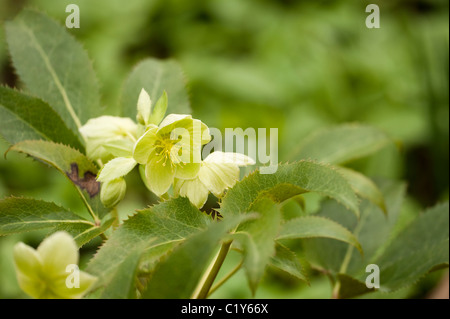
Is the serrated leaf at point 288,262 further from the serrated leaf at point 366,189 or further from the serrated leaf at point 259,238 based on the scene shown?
the serrated leaf at point 366,189

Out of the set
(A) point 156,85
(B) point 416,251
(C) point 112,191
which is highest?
(A) point 156,85

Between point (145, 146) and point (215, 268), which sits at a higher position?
point (145, 146)

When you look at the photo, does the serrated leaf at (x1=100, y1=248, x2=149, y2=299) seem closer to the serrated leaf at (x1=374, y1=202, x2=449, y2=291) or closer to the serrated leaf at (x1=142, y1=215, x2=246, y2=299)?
the serrated leaf at (x1=142, y1=215, x2=246, y2=299)

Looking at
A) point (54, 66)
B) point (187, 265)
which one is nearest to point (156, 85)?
point (54, 66)

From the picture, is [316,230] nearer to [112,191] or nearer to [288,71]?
[112,191]

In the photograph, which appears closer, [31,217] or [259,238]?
[259,238]
